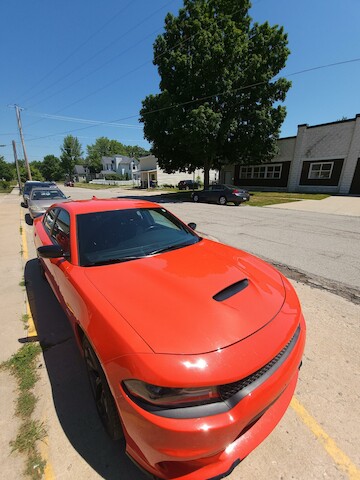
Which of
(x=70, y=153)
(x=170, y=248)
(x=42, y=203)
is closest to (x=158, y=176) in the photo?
(x=42, y=203)

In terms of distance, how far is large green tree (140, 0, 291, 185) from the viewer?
19047 mm

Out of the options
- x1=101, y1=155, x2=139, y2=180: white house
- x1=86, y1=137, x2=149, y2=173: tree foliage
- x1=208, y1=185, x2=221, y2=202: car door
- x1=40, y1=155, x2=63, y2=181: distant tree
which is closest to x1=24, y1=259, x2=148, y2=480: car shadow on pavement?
x1=208, y1=185, x2=221, y2=202: car door

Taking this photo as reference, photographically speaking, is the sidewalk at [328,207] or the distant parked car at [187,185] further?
the distant parked car at [187,185]

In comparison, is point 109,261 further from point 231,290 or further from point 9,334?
point 9,334

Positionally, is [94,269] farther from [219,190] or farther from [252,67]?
[252,67]

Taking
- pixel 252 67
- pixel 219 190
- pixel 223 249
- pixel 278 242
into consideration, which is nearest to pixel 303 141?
pixel 252 67

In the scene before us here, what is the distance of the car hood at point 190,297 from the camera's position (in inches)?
57.4

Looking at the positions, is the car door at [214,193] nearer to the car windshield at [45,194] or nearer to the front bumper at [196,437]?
the car windshield at [45,194]

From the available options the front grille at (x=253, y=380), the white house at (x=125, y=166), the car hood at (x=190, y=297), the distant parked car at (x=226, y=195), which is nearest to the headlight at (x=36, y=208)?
the car hood at (x=190, y=297)

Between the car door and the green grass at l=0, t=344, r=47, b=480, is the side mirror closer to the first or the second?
the green grass at l=0, t=344, r=47, b=480

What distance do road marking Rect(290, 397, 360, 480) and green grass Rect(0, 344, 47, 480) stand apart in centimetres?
190

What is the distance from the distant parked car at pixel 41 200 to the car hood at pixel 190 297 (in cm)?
844

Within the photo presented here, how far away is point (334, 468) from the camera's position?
1573mm

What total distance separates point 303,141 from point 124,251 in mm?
26762
